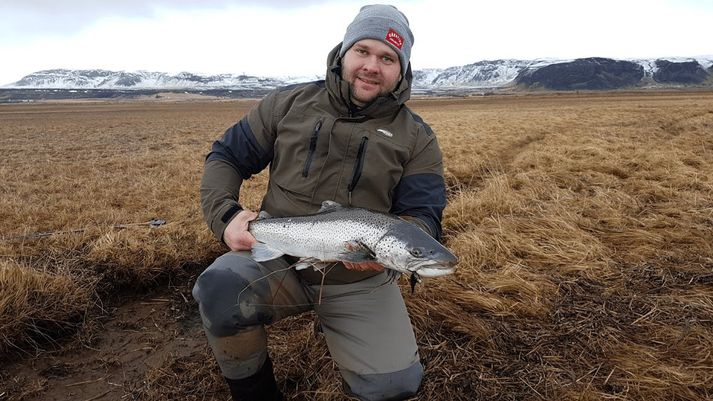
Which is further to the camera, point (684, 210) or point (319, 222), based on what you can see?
point (684, 210)

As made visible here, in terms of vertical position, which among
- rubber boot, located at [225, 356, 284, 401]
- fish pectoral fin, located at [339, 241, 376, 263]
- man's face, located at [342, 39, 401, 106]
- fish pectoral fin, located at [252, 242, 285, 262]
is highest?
man's face, located at [342, 39, 401, 106]

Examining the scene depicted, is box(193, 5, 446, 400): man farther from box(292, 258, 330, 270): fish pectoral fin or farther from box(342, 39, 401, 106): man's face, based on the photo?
box(292, 258, 330, 270): fish pectoral fin

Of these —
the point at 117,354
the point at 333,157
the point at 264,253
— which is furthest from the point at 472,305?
the point at 117,354

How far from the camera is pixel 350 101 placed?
10.6ft

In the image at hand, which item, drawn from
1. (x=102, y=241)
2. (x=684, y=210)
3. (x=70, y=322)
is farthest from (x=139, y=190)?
(x=684, y=210)

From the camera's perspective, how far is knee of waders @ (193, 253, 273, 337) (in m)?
2.75

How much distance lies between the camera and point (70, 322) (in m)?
4.07

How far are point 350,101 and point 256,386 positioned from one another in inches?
80.2

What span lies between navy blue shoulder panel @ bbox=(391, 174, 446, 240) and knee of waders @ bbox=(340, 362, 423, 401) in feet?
3.18

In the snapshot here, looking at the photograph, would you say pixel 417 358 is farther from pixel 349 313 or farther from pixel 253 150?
pixel 253 150

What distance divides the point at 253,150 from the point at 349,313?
144 cm

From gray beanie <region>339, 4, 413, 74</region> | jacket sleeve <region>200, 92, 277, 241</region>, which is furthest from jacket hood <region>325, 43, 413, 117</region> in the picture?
jacket sleeve <region>200, 92, 277, 241</region>

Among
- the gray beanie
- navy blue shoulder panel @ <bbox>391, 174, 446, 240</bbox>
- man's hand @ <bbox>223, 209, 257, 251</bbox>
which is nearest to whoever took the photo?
man's hand @ <bbox>223, 209, 257, 251</bbox>

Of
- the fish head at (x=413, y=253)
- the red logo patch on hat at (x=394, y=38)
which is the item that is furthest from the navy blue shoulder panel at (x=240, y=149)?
the fish head at (x=413, y=253)
